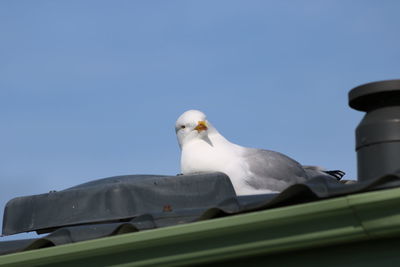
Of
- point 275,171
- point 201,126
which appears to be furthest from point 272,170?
point 201,126

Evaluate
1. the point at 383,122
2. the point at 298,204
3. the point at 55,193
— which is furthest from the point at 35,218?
the point at 298,204

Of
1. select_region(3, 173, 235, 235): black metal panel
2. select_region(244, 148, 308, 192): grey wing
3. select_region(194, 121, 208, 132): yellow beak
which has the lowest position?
select_region(3, 173, 235, 235): black metal panel

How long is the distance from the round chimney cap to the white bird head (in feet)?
15.8

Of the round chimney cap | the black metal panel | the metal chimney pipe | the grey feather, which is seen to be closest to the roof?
the metal chimney pipe

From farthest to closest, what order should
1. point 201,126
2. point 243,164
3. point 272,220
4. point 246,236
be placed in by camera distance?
1. point 201,126
2. point 243,164
3. point 246,236
4. point 272,220

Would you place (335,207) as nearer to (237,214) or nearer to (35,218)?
(237,214)

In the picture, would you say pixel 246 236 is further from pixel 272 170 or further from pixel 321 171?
pixel 321 171

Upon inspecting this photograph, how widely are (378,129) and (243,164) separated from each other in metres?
3.89

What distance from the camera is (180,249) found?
3.79m

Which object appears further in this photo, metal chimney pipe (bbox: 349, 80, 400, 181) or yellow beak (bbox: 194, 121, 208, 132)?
yellow beak (bbox: 194, 121, 208, 132)

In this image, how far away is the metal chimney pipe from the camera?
462 cm

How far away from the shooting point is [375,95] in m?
4.76

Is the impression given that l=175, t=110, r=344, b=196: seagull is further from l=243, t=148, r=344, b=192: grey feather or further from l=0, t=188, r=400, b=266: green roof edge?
l=0, t=188, r=400, b=266: green roof edge

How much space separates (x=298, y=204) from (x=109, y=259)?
95cm
